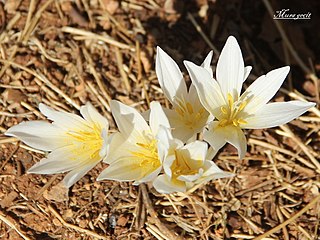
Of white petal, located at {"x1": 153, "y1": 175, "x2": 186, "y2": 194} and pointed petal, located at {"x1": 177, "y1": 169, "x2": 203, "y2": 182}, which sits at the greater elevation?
pointed petal, located at {"x1": 177, "y1": 169, "x2": 203, "y2": 182}

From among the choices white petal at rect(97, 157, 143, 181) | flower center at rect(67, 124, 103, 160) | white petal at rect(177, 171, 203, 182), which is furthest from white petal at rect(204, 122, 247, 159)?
flower center at rect(67, 124, 103, 160)

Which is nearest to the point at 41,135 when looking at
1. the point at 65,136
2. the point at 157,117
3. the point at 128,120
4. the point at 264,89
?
the point at 65,136

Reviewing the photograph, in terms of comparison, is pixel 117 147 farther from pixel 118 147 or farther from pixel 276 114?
pixel 276 114

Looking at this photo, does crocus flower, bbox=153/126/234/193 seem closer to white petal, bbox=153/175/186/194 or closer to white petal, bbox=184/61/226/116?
white petal, bbox=153/175/186/194

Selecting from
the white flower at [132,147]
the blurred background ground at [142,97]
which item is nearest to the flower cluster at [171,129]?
the white flower at [132,147]

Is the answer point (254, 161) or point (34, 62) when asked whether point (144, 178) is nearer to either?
point (254, 161)

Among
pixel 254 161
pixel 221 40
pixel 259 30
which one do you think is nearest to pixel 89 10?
pixel 221 40
